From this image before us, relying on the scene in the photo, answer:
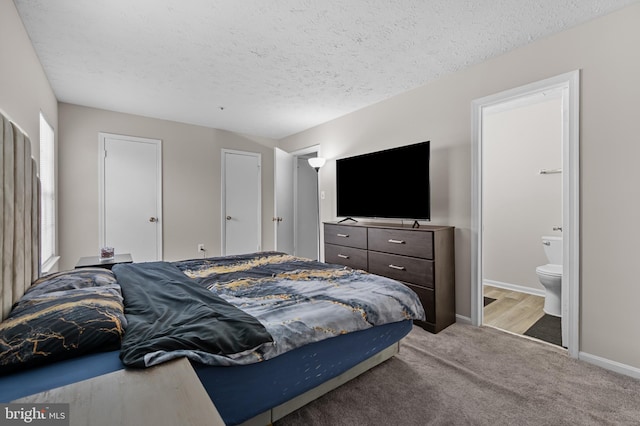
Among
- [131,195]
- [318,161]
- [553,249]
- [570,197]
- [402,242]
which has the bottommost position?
[553,249]

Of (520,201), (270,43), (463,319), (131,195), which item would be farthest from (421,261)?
(131,195)

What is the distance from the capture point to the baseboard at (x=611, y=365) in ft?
6.46

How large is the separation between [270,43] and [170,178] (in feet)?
9.59

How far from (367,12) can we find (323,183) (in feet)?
8.89

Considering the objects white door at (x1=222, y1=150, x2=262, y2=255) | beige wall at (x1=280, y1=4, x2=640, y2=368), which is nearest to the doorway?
white door at (x1=222, y1=150, x2=262, y2=255)

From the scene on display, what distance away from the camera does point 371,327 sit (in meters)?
1.73

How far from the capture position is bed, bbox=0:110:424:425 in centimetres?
105

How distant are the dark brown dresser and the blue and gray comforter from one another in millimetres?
752

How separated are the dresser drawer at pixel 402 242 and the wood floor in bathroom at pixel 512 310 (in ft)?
3.39

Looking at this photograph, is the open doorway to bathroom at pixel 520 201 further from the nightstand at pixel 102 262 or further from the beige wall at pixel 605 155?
the nightstand at pixel 102 262

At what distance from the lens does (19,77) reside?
210 cm

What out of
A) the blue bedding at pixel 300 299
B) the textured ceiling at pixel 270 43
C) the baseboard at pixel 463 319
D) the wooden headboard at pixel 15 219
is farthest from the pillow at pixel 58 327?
the baseboard at pixel 463 319

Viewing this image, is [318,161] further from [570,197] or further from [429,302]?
[570,197]

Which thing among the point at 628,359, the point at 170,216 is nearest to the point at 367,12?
the point at 628,359
